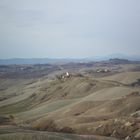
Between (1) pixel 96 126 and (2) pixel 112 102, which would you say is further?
(2) pixel 112 102

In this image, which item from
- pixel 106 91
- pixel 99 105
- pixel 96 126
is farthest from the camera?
pixel 106 91

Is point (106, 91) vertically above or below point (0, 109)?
above

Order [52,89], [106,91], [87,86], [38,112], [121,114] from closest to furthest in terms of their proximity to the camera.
→ [121,114] < [38,112] < [106,91] < [87,86] < [52,89]

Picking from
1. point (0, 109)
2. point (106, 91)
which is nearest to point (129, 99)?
point (106, 91)

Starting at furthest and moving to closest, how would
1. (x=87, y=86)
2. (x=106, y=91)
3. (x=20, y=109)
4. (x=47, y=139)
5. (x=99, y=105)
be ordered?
(x=87, y=86), (x=20, y=109), (x=106, y=91), (x=99, y=105), (x=47, y=139)

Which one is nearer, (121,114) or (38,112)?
(121,114)

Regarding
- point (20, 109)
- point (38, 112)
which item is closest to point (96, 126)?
point (38, 112)

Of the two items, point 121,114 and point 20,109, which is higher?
point 121,114

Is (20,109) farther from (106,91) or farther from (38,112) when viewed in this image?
(106,91)

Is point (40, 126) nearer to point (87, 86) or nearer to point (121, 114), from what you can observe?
point (121, 114)
